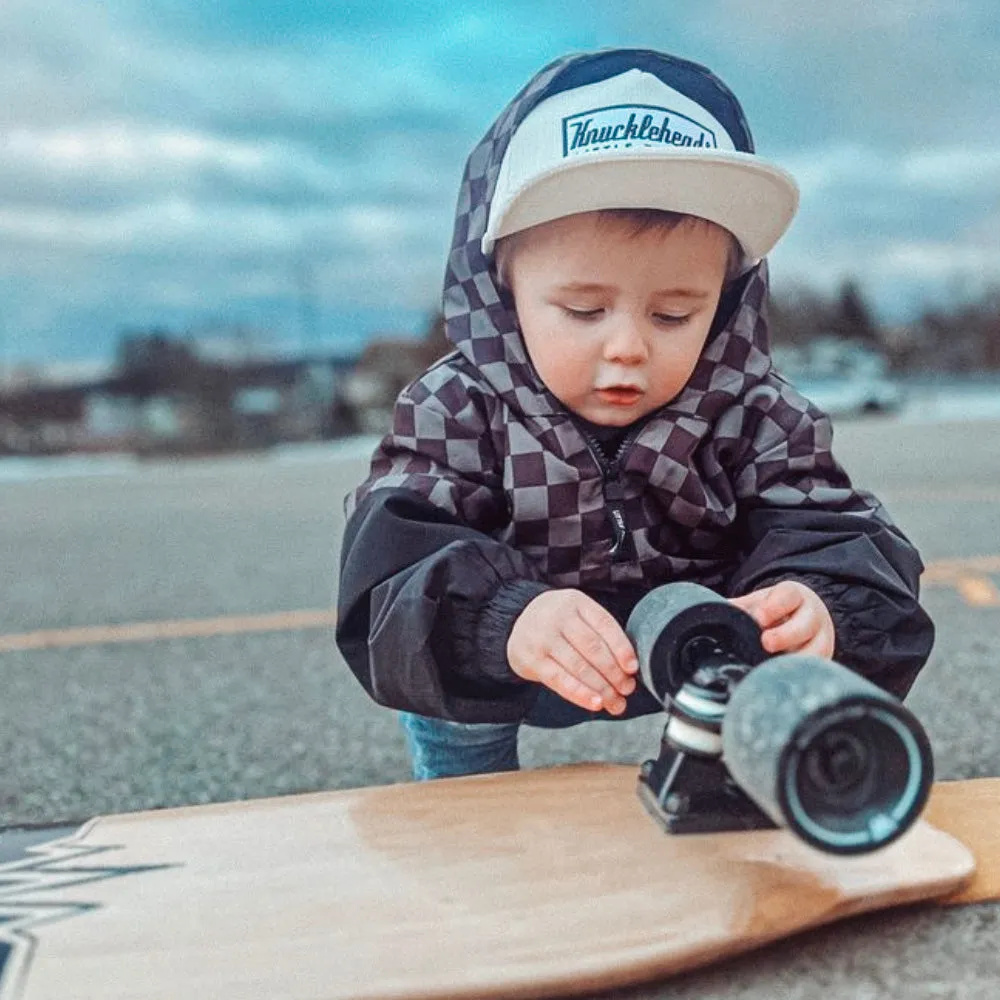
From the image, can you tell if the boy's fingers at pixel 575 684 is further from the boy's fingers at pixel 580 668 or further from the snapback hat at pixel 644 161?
the snapback hat at pixel 644 161

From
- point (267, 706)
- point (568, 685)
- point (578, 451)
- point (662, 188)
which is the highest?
point (662, 188)

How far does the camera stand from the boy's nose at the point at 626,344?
1.32 metres

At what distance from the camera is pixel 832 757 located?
912mm

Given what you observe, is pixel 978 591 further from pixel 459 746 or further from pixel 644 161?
pixel 644 161

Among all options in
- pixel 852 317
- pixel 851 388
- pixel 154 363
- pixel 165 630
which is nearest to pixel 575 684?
pixel 165 630

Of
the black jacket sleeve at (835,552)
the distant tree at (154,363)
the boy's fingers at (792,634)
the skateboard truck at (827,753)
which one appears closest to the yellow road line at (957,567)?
the black jacket sleeve at (835,552)

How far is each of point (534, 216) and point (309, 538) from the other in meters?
3.27

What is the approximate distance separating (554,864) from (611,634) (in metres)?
0.21

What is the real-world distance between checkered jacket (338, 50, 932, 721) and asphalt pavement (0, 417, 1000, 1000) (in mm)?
374

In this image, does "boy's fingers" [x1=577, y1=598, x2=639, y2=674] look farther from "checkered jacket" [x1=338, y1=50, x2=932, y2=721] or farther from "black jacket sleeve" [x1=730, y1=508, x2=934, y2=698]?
"black jacket sleeve" [x1=730, y1=508, x2=934, y2=698]

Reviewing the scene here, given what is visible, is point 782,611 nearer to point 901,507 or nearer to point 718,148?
point 718,148

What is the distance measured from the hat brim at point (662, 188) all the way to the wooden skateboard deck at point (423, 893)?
Result: 58cm

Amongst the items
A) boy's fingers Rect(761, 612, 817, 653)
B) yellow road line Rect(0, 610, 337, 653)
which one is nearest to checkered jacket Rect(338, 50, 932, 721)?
boy's fingers Rect(761, 612, 817, 653)

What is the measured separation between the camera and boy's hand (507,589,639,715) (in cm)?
119
